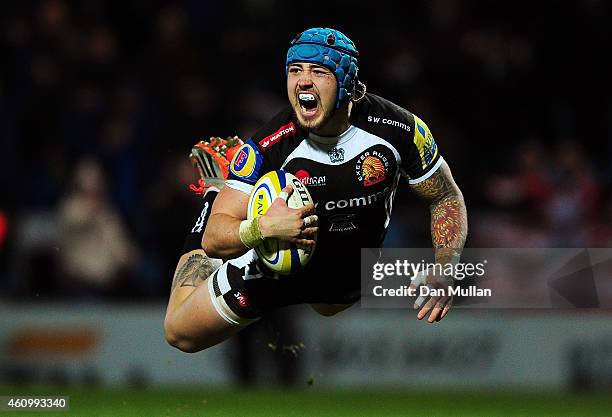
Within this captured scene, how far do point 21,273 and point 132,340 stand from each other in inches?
59.7

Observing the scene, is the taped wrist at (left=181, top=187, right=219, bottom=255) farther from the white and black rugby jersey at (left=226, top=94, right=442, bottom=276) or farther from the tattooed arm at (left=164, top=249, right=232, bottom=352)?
the white and black rugby jersey at (left=226, top=94, right=442, bottom=276)

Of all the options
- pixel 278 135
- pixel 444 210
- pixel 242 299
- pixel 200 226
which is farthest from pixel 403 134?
pixel 200 226

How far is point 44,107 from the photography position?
47.5ft

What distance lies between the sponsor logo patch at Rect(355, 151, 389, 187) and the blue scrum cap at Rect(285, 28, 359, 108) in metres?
0.40

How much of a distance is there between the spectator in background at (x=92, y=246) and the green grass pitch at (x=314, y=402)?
1.45 meters

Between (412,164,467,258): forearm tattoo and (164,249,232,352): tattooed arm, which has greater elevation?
(412,164,467,258): forearm tattoo

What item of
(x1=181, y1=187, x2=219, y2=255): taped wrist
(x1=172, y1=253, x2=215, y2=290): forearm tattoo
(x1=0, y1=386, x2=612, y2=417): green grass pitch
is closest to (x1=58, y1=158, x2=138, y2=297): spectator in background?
(x1=0, y1=386, x2=612, y2=417): green grass pitch

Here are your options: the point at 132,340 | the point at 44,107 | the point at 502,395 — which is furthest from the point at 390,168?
the point at 44,107

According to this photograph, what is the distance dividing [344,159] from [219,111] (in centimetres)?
629

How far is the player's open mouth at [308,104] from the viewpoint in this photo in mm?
7656

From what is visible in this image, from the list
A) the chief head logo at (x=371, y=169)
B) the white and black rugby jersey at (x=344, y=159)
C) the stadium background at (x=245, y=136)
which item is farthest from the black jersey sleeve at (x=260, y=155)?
the stadium background at (x=245, y=136)

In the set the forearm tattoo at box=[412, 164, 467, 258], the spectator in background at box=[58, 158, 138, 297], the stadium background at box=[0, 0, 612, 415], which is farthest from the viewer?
the spectator in background at box=[58, 158, 138, 297]

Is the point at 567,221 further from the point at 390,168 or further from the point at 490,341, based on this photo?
the point at 390,168

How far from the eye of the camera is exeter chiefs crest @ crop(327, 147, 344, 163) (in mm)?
7977
